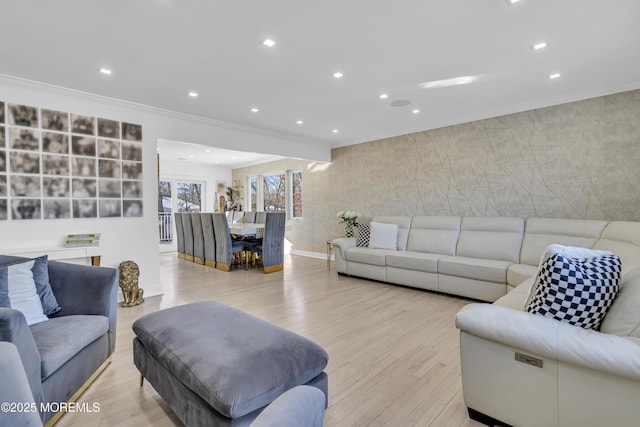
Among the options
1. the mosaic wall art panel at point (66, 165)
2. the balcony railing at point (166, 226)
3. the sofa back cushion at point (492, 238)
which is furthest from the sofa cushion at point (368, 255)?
the balcony railing at point (166, 226)

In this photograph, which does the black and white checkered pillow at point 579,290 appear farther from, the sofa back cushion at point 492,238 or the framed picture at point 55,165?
the framed picture at point 55,165

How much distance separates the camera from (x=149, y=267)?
4113 millimetres

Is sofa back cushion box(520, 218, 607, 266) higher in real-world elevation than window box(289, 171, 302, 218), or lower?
lower

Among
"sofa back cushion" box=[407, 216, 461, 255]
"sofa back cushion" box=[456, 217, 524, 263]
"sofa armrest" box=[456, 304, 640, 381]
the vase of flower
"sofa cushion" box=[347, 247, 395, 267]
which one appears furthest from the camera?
the vase of flower

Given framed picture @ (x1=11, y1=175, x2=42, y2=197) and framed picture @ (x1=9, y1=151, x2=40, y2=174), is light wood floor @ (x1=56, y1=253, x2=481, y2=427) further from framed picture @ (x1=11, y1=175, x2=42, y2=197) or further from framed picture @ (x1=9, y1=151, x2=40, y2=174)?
framed picture @ (x1=9, y1=151, x2=40, y2=174)

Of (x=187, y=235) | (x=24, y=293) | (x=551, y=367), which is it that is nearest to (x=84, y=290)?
(x=24, y=293)

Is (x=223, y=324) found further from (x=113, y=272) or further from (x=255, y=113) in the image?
(x=255, y=113)

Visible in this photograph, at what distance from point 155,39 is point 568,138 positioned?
4742mm

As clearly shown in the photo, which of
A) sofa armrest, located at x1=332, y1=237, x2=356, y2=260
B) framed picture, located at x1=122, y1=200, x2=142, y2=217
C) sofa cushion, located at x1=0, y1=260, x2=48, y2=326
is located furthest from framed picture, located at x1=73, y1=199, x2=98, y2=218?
sofa armrest, located at x1=332, y1=237, x2=356, y2=260

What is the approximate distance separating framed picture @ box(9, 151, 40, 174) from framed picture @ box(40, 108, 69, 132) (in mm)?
349

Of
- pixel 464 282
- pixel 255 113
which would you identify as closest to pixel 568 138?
pixel 464 282

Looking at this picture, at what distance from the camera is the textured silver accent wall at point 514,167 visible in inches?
143

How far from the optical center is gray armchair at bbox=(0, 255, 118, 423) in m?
1.42

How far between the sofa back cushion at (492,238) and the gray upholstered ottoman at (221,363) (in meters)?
3.37
